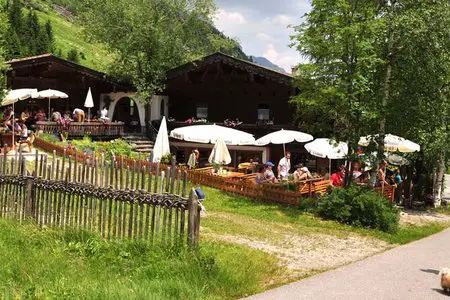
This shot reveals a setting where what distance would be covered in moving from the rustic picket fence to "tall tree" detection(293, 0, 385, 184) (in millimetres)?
7627

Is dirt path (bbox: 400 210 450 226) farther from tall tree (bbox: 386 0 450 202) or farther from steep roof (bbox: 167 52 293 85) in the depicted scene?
steep roof (bbox: 167 52 293 85)

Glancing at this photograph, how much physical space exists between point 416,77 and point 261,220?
313 inches

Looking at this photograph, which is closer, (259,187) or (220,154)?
(259,187)

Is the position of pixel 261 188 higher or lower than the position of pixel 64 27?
lower

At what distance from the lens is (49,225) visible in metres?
10.1

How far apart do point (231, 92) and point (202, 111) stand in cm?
278

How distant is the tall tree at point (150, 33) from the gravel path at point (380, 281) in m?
23.1

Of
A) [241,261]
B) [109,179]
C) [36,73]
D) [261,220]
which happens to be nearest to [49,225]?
[109,179]

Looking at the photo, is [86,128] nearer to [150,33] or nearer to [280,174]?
[150,33]

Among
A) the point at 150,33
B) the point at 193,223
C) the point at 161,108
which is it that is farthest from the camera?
the point at 161,108

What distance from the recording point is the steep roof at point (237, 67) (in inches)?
1041

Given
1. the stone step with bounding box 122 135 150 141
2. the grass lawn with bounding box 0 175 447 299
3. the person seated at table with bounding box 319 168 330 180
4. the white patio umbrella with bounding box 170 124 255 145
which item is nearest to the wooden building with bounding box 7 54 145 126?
the stone step with bounding box 122 135 150 141

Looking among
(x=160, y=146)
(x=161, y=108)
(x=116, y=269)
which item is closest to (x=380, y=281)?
(x=116, y=269)

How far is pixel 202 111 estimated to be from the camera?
106ft
